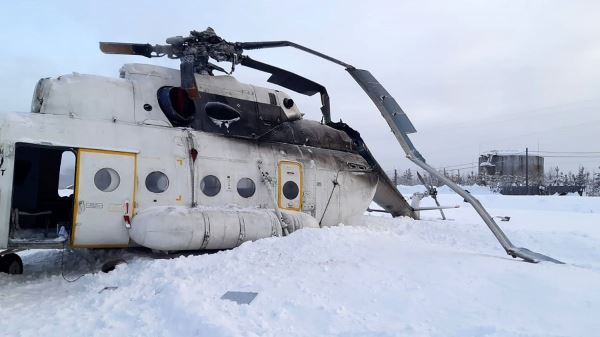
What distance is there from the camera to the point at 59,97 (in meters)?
8.06

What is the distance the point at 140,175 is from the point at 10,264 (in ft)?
8.84

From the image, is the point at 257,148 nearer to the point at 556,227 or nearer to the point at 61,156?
the point at 61,156

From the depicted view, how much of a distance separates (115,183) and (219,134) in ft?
7.93

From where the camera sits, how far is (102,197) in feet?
25.7

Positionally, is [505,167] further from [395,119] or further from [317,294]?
[317,294]

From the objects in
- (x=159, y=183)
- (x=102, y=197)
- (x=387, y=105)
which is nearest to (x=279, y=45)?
(x=387, y=105)

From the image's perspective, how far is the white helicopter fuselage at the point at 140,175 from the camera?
301 inches

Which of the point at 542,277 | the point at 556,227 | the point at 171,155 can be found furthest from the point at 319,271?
the point at 556,227

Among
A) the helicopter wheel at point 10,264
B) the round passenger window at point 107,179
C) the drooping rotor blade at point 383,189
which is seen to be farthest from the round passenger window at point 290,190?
the helicopter wheel at point 10,264

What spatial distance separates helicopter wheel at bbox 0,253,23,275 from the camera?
25.8 ft

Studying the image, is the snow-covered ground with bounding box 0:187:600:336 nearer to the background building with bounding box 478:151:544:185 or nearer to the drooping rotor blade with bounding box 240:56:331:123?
the drooping rotor blade with bounding box 240:56:331:123

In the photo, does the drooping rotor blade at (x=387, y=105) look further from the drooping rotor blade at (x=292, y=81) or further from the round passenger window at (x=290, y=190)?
the round passenger window at (x=290, y=190)

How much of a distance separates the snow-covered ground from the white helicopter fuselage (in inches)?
34.2

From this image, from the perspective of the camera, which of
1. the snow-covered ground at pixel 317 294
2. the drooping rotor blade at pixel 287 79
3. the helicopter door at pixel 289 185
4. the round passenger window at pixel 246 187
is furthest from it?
the drooping rotor blade at pixel 287 79
